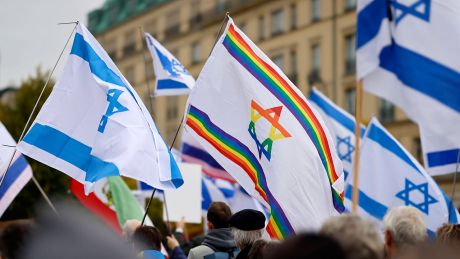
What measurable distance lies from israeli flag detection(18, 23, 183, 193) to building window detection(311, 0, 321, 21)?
3845 cm

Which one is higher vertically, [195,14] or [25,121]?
[25,121]

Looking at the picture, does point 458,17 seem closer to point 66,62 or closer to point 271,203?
point 271,203

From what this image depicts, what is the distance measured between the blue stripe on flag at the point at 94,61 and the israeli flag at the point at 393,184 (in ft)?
12.6

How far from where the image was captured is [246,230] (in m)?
6.19

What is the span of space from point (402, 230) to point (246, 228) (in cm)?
163

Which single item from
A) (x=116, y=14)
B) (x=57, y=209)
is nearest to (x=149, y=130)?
(x=57, y=209)

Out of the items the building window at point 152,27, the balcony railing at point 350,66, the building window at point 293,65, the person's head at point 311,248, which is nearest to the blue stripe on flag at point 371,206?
the person's head at point 311,248

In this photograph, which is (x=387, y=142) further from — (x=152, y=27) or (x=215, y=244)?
(x=152, y=27)

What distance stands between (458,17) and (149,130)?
3.11m

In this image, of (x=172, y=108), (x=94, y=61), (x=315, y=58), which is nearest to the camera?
(x=94, y=61)

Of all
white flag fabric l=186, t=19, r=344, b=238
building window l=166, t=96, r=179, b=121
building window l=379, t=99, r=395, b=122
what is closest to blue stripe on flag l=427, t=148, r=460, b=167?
white flag fabric l=186, t=19, r=344, b=238

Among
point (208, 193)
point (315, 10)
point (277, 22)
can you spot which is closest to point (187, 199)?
point (208, 193)

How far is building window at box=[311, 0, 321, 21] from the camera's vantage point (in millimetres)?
45312

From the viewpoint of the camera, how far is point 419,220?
4828 mm
